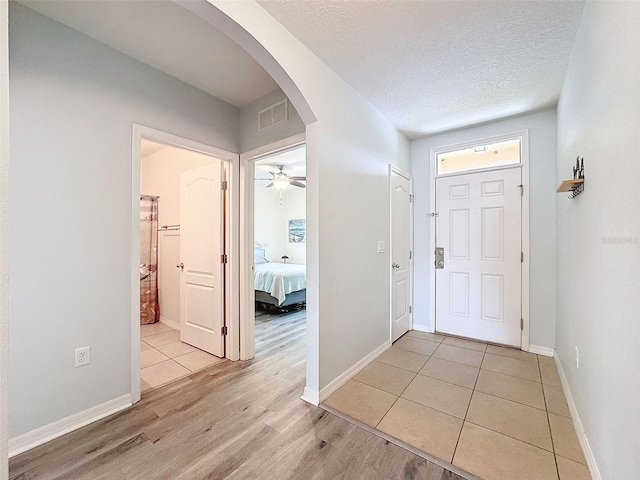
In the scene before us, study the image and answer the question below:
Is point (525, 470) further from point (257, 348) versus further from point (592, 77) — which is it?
point (257, 348)

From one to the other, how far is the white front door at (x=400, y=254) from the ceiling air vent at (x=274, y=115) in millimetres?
1399

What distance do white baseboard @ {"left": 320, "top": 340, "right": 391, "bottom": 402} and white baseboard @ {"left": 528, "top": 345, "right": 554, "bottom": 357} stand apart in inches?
60.0

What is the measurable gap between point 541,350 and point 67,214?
435 cm

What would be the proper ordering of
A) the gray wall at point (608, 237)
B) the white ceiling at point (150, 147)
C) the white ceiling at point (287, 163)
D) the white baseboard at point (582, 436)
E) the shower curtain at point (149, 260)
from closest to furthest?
the gray wall at point (608, 237)
the white baseboard at point (582, 436)
the white ceiling at point (150, 147)
the shower curtain at point (149, 260)
the white ceiling at point (287, 163)

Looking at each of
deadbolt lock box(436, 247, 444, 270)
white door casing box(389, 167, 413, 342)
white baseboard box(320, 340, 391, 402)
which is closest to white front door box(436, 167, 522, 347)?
deadbolt lock box(436, 247, 444, 270)

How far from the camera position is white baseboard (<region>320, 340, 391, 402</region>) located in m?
2.05

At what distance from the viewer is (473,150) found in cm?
332

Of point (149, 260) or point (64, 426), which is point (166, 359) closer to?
point (64, 426)

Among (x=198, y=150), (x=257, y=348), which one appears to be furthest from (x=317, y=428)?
(x=198, y=150)

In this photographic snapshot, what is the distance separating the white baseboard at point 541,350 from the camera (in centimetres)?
279

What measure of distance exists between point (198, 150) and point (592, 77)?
2.78 meters

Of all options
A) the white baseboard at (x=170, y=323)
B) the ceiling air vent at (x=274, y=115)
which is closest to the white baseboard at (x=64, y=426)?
the white baseboard at (x=170, y=323)

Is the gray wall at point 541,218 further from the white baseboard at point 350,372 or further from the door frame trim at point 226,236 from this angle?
the door frame trim at point 226,236

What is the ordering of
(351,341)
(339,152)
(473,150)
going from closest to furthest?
(339,152) < (351,341) < (473,150)
